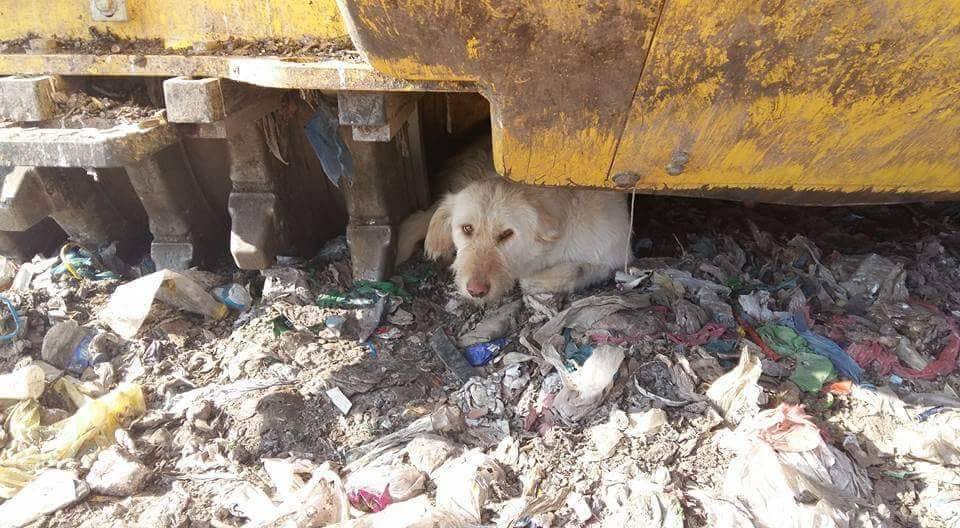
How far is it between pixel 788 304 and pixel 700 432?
3.24ft

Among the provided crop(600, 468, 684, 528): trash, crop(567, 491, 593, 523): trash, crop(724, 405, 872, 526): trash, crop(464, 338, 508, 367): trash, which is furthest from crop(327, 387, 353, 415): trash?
crop(724, 405, 872, 526): trash

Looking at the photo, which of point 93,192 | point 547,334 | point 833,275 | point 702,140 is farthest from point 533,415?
point 93,192

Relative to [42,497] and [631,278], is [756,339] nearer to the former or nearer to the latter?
[631,278]

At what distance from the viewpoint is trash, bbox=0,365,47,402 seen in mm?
2305

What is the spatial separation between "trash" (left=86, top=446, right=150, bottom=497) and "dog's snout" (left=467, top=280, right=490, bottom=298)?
1.53 meters

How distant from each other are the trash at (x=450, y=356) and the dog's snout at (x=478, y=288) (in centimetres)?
25

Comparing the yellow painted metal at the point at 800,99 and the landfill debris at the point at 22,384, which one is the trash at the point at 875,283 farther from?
the landfill debris at the point at 22,384

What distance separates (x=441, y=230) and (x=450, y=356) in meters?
0.88

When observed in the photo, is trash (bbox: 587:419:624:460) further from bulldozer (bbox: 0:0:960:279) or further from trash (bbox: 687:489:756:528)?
bulldozer (bbox: 0:0:960:279)

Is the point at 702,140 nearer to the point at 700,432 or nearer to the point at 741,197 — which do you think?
the point at 741,197

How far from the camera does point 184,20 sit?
2.13m

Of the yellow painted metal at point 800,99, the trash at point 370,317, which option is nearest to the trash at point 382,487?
the trash at point 370,317

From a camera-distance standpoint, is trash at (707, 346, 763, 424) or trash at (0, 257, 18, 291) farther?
trash at (0, 257, 18, 291)

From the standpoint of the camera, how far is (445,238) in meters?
3.27
